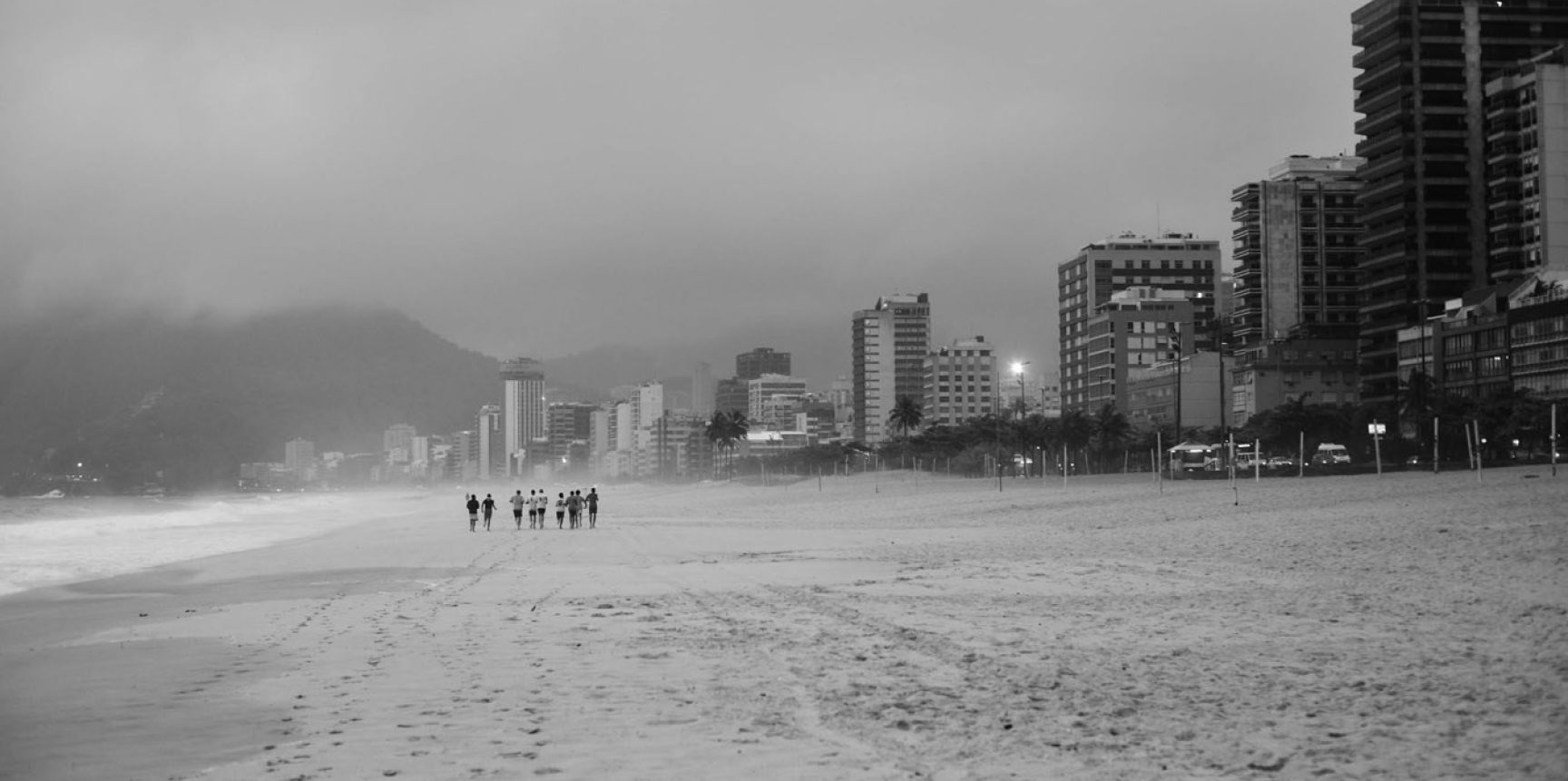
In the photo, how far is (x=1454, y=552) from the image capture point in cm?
2164

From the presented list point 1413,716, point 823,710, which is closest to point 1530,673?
point 1413,716

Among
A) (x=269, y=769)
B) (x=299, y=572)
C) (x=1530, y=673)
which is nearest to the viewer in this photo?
(x=269, y=769)

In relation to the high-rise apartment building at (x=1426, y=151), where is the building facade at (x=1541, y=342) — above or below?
below

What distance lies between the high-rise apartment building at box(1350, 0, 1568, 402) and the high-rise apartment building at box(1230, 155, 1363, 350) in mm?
30131

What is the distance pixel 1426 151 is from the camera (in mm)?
136000

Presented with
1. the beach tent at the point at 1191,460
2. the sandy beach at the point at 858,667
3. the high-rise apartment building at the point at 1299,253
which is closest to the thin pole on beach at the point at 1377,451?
the beach tent at the point at 1191,460

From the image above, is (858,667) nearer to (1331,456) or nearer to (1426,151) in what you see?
(1331,456)

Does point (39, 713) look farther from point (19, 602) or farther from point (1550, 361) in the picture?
point (1550, 361)

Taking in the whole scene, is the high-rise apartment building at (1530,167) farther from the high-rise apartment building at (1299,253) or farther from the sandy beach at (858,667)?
the sandy beach at (858,667)

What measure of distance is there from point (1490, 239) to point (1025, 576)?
12959 cm

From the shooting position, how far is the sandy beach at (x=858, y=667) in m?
9.41

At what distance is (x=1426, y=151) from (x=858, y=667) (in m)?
142

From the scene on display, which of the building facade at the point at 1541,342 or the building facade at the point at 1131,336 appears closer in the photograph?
the building facade at the point at 1541,342

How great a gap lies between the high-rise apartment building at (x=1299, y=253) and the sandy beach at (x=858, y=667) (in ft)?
497
